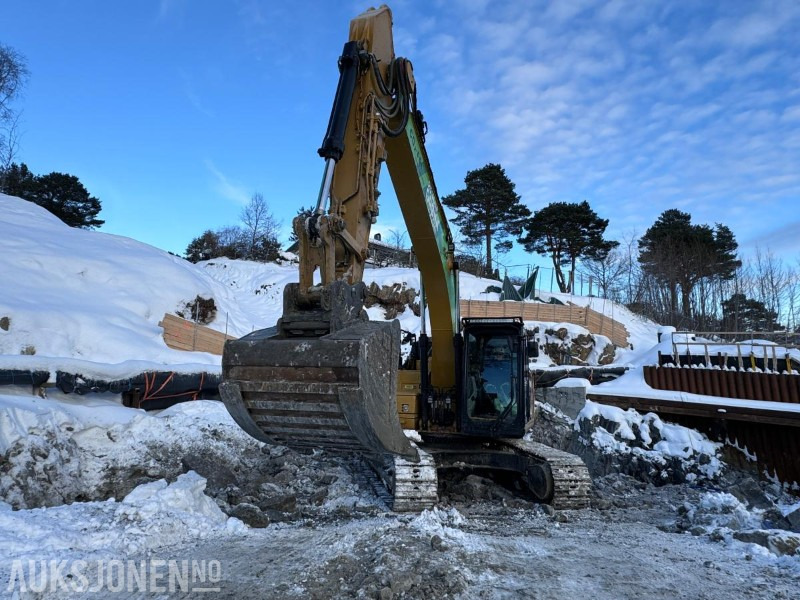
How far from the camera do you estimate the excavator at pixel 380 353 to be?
3.05 m

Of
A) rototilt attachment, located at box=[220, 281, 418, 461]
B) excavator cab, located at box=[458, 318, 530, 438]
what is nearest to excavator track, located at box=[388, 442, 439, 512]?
excavator cab, located at box=[458, 318, 530, 438]

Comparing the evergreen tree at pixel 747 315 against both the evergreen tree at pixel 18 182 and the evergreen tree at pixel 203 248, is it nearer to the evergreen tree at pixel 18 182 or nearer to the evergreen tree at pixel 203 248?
the evergreen tree at pixel 203 248

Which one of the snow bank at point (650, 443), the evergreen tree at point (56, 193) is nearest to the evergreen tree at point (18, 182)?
the evergreen tree at point (56, 193)

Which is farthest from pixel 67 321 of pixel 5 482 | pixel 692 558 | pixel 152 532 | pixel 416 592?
pixel 692 558

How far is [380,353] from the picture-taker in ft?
10.2

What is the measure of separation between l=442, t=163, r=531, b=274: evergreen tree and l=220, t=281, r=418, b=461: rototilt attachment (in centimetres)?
3774

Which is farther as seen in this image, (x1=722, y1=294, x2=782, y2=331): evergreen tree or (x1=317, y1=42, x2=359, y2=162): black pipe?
(x1=722, y1=294, x2=782, y2=331): evergreen tree

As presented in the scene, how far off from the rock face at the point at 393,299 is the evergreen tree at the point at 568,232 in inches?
643

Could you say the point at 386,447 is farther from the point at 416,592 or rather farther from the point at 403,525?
the point at 403,525

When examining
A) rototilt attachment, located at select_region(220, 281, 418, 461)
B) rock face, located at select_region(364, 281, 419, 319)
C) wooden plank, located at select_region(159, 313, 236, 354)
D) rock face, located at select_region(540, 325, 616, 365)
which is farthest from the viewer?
rock face, located at select_region(364, 281, 419, 319)

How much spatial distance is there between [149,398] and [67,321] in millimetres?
6157

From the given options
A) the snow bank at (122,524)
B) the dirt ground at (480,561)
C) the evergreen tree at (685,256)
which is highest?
the evergreen tree at (685,256)

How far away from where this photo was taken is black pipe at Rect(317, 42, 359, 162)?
384 cm

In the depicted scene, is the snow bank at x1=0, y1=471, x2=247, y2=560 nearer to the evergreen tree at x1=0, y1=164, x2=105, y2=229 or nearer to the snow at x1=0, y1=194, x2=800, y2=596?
the snow at x1=0, y1=194, x2=800, y2=596
